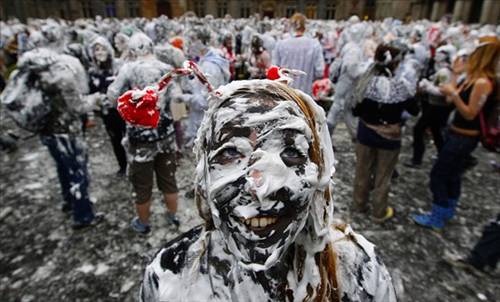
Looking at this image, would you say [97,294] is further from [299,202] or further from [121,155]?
[299,202]

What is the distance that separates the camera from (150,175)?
11.2 feet

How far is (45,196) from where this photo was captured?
15.0 feet

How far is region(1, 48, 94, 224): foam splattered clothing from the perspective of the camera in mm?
3207

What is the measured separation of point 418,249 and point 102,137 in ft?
19.4

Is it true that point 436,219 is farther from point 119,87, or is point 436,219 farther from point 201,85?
point 119,87

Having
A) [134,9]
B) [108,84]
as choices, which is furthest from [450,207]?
[134,9]

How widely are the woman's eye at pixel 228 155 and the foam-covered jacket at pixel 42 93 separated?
9.94 feet

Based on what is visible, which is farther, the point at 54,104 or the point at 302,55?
the point at 302,55

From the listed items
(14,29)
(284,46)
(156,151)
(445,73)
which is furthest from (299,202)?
(14,29)

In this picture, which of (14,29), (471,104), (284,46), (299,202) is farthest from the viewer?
(14,29)

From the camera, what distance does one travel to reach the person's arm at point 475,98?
3121mm

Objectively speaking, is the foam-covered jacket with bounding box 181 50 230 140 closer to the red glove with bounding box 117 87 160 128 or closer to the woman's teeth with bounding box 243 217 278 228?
the red glove with bounding box 117 87 160 128

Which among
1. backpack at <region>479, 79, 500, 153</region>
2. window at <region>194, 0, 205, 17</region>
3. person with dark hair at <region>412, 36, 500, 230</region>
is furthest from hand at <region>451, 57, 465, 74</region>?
window at <region>194, 0, 205, 17</region>

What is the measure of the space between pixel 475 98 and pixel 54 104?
416 centimetres
